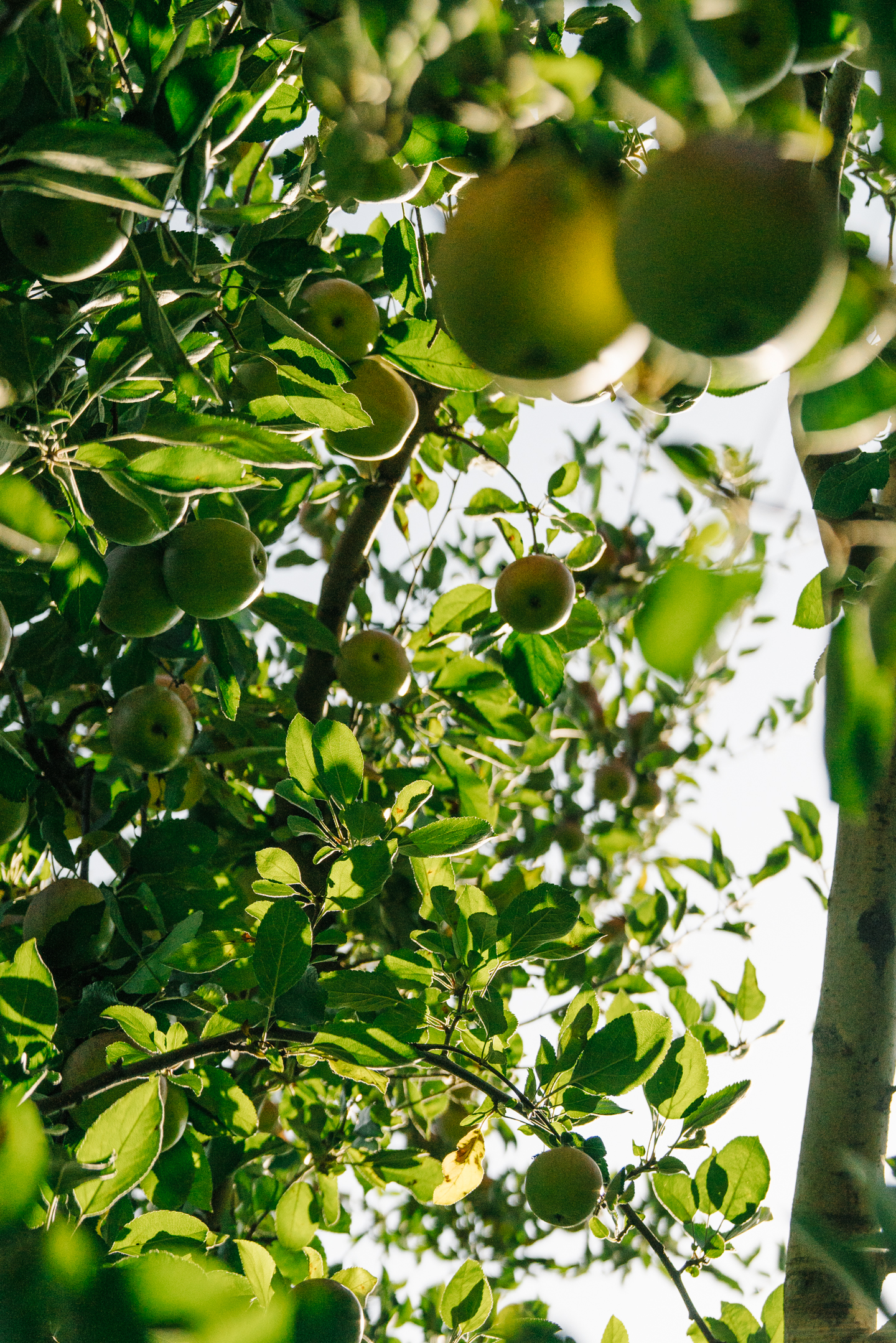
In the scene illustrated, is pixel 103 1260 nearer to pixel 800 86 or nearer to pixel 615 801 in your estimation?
pixel 800 86

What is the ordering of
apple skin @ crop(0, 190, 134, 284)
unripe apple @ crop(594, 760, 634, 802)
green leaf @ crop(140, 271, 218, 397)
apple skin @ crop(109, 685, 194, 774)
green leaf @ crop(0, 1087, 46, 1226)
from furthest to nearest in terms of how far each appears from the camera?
unripe apple @ crop(594, 760, 634, 802)
apple skin @ crop(109, 685, 194, 774)
apple skin @ crop(0, 190, 134, 284)
green leaf @ crop(140, 271, 218, 397)
green leaf @ crop(0, 1087, 46, 1226)

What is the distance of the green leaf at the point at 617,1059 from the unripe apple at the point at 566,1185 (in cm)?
11

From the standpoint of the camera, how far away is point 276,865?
148cm

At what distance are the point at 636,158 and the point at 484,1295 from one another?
1609 millimetres

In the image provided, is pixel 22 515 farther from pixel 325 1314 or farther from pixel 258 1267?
pixel 258 1267

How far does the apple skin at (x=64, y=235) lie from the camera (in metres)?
1.07

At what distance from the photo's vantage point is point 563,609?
1.93m

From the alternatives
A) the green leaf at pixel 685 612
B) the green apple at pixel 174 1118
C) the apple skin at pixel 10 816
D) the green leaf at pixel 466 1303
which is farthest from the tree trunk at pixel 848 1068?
the apple skin at pixel 10 816

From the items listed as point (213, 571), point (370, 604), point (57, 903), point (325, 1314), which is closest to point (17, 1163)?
point (325, 1314)

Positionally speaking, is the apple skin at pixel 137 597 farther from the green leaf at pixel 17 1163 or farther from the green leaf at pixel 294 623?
the green leaf at pixel 17 1163

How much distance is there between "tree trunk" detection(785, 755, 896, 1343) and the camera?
→ 4.36ft

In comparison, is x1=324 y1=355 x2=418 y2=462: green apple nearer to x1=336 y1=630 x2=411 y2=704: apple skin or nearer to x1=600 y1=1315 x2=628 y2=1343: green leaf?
x1=336 y1=630 x2=411 y2=704: apple skin

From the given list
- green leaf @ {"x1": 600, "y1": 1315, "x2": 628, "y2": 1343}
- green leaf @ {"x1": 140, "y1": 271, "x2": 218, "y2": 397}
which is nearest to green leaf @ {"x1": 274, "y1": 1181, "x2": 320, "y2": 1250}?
green leaf @ {"x1": 600, "y1": 1315, "x2": 628, "y2": 1343}

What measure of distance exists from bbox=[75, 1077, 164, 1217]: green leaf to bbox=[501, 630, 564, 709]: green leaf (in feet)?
3.34
